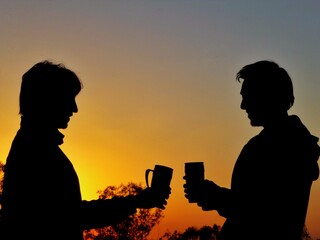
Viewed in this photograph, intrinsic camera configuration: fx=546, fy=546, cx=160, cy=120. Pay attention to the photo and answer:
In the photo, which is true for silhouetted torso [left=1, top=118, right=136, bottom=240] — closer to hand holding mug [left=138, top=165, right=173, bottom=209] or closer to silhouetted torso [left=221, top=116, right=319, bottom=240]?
hand holding mug [left=138, top=165, right=173, bottom=209]

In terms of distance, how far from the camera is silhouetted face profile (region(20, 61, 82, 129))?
5801 mm

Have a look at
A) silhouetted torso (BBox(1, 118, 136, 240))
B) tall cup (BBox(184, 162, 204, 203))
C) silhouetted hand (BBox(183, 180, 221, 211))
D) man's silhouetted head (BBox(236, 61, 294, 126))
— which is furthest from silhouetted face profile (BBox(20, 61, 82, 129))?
man's silhouetted head (BBox(236, 61, 294, 126))

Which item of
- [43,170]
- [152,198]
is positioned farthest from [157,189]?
[43,170]

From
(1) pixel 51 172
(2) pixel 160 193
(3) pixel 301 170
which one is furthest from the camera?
(2) pixel 160 193

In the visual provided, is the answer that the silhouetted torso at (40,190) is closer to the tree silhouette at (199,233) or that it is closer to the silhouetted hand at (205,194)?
the silhouetted hand at (205,194)

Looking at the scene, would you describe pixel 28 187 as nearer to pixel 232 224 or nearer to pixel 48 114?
pixel 48 114

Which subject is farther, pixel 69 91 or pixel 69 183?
pixel 69 91

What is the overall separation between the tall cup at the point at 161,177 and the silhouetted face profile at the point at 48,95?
4.37ft

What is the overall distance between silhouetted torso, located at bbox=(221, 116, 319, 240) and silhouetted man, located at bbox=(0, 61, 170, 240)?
1.65 meters

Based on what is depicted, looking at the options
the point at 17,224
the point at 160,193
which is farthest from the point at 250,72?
the point at 17,224

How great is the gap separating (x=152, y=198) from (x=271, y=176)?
2204 millimetres

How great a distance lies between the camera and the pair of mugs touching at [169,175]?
20.7 feet

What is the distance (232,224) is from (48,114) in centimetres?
226

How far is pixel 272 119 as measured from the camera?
224 inches
